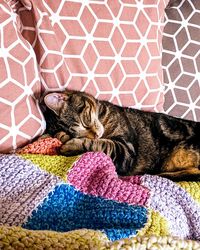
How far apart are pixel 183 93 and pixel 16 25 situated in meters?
0.59

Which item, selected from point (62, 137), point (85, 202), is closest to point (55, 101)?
point (62, 137)

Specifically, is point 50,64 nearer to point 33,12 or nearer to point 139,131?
point 33,12

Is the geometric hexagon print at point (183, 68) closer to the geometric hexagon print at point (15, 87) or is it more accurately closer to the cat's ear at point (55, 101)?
the cat's ear at point (55, 101)

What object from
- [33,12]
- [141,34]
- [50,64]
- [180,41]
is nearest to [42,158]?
[50,64]

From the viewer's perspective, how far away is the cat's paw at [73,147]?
4.47 ft

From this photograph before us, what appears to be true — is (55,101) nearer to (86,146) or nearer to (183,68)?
(86,146)

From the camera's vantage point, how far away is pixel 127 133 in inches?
63.2

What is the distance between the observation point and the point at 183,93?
162 centimetres

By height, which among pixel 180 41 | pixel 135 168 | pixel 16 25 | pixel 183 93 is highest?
pixel 16 25

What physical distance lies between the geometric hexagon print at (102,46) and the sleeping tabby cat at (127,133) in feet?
0.16

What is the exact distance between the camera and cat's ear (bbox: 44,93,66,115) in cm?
141

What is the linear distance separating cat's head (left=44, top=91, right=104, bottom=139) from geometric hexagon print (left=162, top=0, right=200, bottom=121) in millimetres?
251

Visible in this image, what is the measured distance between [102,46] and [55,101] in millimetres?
222

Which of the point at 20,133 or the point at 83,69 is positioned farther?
the point at 83,69
